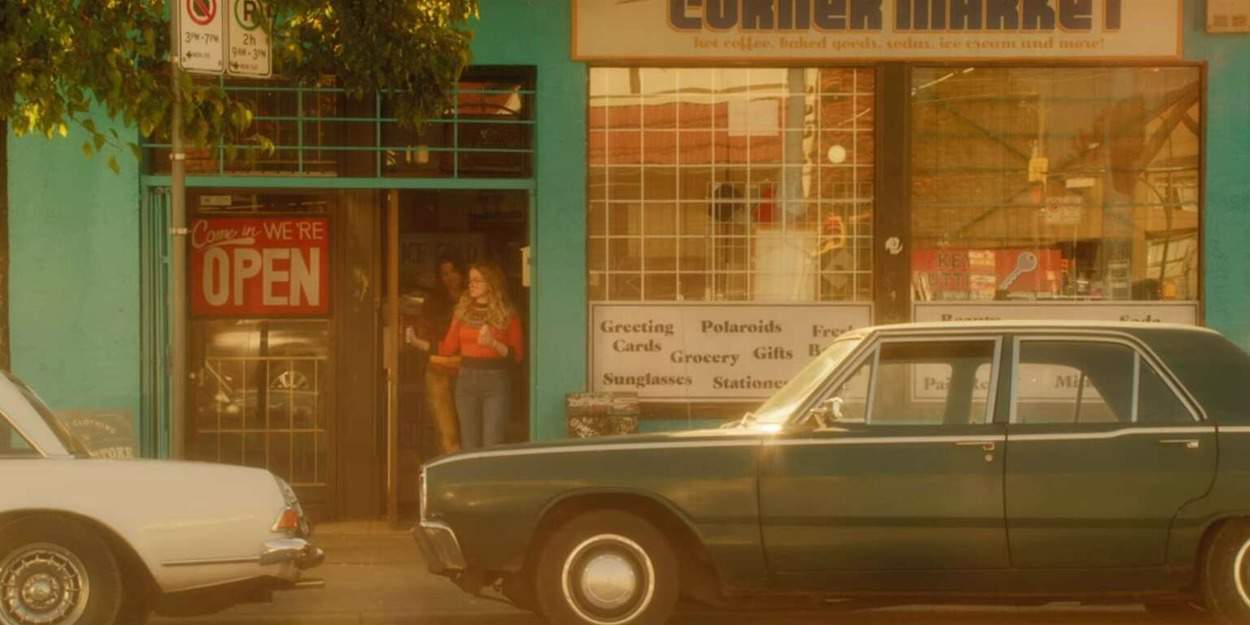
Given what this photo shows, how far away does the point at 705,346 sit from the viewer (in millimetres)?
13164

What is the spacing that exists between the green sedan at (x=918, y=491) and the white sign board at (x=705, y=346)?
4.27 m

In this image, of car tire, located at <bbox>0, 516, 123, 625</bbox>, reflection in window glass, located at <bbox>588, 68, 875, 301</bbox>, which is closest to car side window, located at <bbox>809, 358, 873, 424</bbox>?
car tire, located at <bbox>0, 516, 123, 625</bbox>

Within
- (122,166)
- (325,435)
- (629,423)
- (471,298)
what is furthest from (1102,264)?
(122,166)

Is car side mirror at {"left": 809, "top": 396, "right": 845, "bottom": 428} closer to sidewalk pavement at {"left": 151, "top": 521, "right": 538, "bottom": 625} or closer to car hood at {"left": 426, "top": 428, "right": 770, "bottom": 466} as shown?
car hood at {"left": 426, "top": 428, "right": 770, "bottom": 466}

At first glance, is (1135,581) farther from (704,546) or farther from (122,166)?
(122,166)

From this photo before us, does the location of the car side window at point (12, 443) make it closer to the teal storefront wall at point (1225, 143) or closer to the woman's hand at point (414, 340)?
the woman's hand at point (414, 340)

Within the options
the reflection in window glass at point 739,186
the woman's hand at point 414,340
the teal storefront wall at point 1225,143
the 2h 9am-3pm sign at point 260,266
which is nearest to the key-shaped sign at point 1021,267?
the reflection in window glass at point 739,186

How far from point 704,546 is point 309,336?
18.0ft

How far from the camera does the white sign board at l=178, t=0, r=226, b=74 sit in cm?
983

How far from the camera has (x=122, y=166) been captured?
12.8m

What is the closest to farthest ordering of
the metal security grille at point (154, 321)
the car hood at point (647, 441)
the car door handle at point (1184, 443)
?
the car door handle at point (1184, 443)
the car hood at point (647, 441)
the metal security grille at point (154, 321)

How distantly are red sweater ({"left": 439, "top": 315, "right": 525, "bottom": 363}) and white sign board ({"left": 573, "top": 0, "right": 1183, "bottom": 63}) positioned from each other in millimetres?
2001

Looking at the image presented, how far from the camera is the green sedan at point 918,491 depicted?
850 cm

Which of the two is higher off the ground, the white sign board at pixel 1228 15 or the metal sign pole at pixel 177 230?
the white sign board at pixel 1228 15
